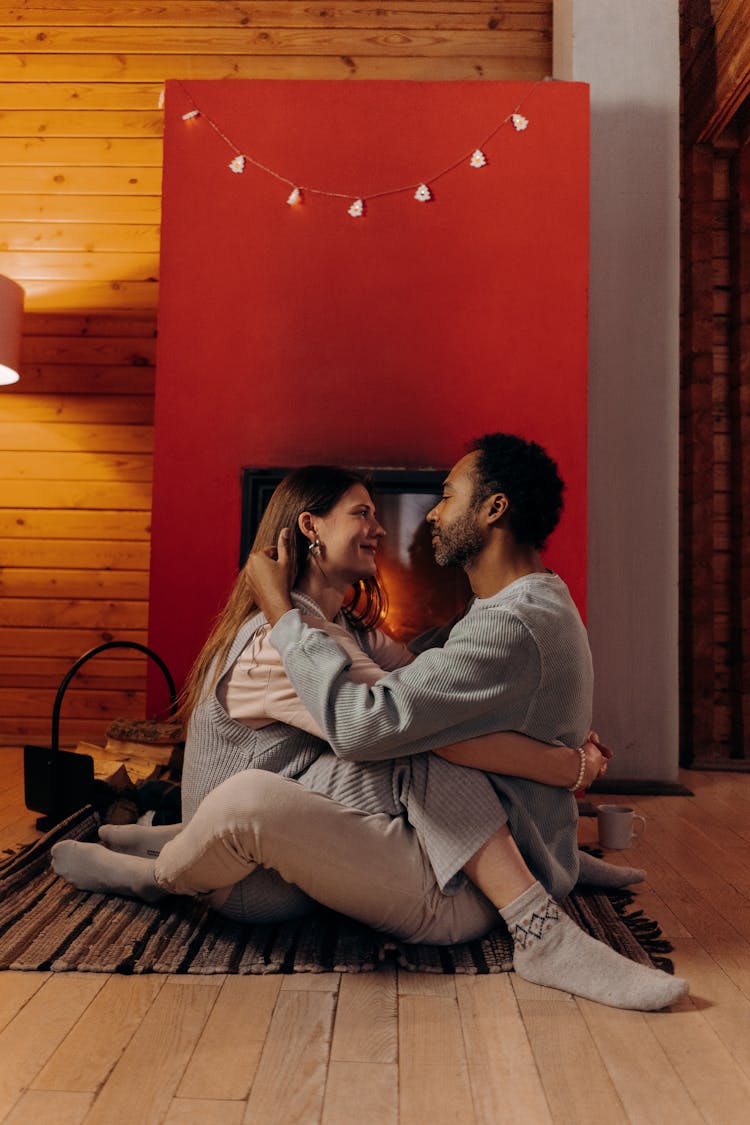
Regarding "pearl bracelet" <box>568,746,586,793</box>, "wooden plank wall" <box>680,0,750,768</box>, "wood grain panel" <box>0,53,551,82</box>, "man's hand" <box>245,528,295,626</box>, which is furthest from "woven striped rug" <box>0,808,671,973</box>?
"wood grain panel" <box>0,53,551,82</box>

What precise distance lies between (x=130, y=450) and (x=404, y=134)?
1634 mm

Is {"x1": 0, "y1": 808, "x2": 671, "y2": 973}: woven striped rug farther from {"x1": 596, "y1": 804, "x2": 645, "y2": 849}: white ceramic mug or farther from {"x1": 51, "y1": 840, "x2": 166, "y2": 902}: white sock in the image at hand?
{"x1": 596, "y1": 804, "x2": 645, "y2": 849}: white ceramic mug

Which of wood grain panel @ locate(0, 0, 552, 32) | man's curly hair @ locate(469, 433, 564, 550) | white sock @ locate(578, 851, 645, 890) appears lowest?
white sock @ locate(578, 851, 645, 890)

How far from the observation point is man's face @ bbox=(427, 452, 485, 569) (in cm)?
176

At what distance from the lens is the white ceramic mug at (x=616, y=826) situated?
231cm

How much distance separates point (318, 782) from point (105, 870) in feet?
1.75

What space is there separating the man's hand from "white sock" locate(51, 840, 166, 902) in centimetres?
55

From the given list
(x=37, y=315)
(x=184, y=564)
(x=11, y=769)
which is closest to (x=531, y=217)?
(x=184, y=564)

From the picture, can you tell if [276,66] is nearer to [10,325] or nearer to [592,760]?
[10,325]

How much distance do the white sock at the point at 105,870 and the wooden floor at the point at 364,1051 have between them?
0.30 meters

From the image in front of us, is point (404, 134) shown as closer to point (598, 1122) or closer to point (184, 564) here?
point (184, 564)

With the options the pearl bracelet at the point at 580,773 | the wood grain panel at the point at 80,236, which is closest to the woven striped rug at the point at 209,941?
the pearl bracelet at the point at 580,773

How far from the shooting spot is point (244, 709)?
1714 millimetres

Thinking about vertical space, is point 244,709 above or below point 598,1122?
above
